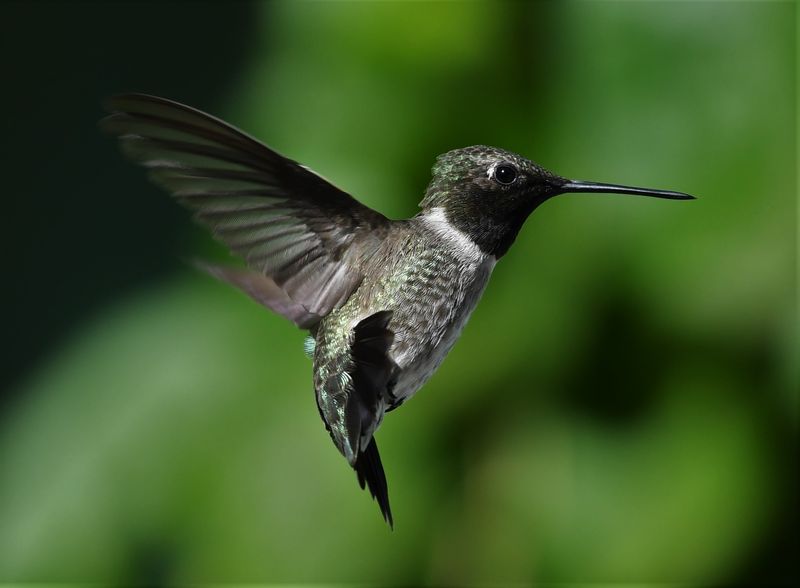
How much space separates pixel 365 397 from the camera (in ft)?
1.86

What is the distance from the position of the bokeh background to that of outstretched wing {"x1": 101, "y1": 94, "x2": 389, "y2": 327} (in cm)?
79

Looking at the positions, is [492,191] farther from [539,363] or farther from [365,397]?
[539,363]

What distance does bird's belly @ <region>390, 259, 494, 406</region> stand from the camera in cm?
56

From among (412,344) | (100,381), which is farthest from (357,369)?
(100,381)

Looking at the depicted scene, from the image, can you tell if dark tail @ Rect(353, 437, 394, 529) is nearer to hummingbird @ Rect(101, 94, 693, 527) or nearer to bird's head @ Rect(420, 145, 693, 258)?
hummingbird @ Rect(101, 94, 693, 527)

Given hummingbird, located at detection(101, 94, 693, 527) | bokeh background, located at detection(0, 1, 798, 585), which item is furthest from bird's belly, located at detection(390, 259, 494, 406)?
bokeh background, located at detection(0, 1, 798, 585)

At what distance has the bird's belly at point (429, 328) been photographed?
0.56 metres

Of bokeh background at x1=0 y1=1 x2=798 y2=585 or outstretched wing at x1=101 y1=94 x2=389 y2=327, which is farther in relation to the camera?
bokeh background at x1=0 y1=1 x2=798 y2=585

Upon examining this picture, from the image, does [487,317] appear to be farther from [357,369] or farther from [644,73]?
[357,369]

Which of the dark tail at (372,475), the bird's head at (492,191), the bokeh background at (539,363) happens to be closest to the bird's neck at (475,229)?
the bird's head at (492,191)

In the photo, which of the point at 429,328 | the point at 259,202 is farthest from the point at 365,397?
the point at 259,202

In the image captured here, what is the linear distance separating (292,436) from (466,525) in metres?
0.31

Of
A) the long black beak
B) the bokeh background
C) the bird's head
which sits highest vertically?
the long black beak

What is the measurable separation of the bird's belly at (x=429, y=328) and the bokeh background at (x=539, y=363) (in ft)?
2.90
